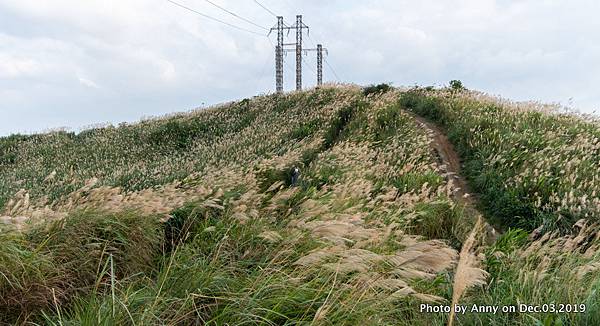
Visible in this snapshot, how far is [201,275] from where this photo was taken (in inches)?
137

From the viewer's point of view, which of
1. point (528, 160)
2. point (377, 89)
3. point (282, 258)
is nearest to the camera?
point (282, 258)

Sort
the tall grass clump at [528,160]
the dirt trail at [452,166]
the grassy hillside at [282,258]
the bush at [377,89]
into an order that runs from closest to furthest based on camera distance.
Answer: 1. the grassy hillside at [282,258]
2. the tall grass clump at [528,160]
3. the dirt trail at [452,166]
4. the bush at [377,89]

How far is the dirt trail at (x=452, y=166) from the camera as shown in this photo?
343 inches

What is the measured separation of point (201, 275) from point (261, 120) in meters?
17.7

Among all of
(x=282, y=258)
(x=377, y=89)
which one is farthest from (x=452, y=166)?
(x=377, y=89)

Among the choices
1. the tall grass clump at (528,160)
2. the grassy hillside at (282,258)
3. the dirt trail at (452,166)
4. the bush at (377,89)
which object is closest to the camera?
the grassy hillside at (282,258)

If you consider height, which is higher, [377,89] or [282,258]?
[377,89]

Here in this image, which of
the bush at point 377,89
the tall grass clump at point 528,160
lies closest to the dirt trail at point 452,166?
the tall grass clump at point 528,160

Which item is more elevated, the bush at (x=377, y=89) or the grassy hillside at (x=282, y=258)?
the bush at (x=377, y=89)

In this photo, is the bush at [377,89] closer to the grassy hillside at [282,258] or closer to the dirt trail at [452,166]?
the dirt trail at [452,166]

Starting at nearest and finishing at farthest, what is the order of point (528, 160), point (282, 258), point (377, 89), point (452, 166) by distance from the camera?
point (282, 258)
point (528, 160)
point (452, 166)
point (377, 89)

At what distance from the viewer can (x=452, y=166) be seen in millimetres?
10922

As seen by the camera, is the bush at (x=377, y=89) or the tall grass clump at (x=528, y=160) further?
the bush at (x=377, y=89)

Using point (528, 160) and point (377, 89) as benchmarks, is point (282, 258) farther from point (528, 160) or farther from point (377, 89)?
point (377, 89)
